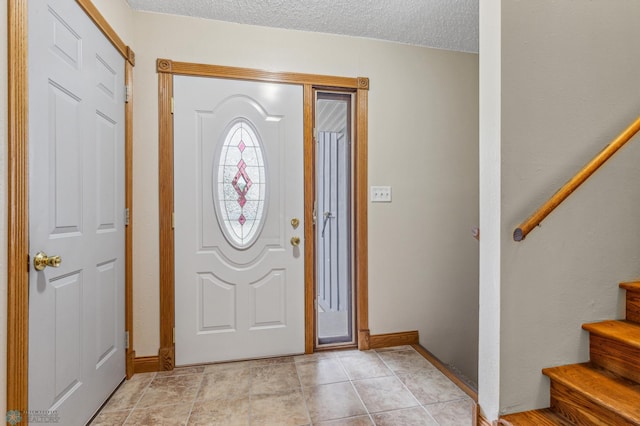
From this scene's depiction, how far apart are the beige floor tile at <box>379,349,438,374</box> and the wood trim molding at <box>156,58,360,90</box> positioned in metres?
2.03

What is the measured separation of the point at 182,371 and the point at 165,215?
41.5 inches

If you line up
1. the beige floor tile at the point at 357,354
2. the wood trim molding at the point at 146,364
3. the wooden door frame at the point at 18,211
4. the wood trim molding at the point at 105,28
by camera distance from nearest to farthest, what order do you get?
the wooden door frame at the point at 18,211 < the wood trim molding at the point at 105,28 < the wood trim molding at the point at 146,364 < the beige floor tile at the point at 357,354

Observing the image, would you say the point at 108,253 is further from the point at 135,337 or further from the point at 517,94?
the point at 517,94

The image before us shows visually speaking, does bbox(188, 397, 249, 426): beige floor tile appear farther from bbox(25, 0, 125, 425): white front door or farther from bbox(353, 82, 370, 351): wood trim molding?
bbox(353, 82, 370, 351): wood trim molding

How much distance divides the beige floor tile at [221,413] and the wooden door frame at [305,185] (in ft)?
1.88

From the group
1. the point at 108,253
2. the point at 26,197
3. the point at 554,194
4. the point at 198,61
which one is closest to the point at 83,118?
the point at 26,197

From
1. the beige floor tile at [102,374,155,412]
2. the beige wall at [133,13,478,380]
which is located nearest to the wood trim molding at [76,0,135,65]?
the beige wall at [133,13,478,380]

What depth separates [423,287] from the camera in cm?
265

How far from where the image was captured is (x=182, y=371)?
2182 mm

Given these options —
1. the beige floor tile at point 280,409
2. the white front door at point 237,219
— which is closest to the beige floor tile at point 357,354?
the white front door at point 237,219

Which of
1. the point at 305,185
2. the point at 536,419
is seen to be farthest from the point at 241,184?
the point at 536,419

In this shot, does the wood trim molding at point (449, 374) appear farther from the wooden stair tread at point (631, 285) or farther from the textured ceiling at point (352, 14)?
the textured ceiling at point (352, 14)

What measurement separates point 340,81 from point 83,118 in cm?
167

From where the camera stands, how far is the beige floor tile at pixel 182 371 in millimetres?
2145
